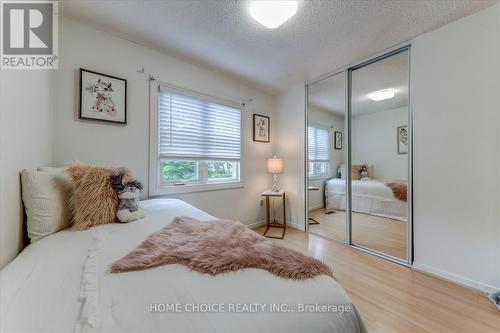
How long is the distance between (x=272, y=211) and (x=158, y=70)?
280 cm

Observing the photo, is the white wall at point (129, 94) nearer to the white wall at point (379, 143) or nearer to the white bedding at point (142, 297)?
the white bedding at point (142, 297)

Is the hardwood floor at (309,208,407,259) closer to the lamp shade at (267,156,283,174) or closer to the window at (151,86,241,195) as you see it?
the lamp shade at (267,156,283,174)

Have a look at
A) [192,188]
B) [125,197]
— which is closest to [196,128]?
[192,188]

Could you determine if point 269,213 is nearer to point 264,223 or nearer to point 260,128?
point 264,223

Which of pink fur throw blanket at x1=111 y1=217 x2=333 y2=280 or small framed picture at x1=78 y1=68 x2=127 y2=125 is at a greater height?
small framed picture at x1=78 y1=68 x2=127 y2=125

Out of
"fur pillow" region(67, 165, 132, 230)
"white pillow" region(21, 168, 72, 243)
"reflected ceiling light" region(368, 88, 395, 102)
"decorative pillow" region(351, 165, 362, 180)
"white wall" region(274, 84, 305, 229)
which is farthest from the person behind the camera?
"white wall" region(274, 84, 305, 229)

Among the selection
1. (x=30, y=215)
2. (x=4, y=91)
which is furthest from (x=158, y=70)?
(x=30, y=215)

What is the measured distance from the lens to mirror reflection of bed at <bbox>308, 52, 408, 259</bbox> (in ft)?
7.45

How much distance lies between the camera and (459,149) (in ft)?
5.77

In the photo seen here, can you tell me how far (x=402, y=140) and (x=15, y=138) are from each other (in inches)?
128

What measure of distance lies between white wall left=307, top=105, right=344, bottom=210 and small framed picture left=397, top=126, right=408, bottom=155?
65 cm

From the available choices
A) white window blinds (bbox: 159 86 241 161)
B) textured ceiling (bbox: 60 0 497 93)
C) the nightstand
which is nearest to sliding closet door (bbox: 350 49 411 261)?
textured ceiling (bbox: 60 0 497 93)

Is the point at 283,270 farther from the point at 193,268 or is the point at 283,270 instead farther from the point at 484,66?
the point at 484,66

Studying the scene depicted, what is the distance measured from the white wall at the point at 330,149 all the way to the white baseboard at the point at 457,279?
1.37m
